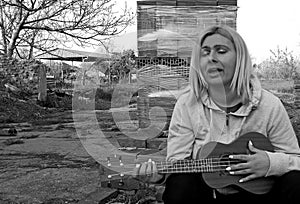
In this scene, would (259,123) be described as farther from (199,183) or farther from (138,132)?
(138,132)

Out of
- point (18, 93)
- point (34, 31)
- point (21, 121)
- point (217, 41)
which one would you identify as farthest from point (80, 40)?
point (217, 41)

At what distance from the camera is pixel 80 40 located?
1424cm

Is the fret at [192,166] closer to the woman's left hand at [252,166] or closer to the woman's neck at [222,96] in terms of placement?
the woman's left hand at [252,166]

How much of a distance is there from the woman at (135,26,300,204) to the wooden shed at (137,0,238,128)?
127cm

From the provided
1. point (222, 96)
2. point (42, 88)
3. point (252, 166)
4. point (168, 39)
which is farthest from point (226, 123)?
point (42, 88)

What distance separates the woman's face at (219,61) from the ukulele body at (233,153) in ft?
Result: 0.94

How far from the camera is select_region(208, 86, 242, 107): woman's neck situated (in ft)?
6.86

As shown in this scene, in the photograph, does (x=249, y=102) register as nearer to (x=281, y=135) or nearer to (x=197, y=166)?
(x=281, y=135)

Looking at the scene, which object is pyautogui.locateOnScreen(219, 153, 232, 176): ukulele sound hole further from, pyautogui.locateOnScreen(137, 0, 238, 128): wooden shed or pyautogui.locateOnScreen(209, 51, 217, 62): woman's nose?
pyautogui.locateOnScreen(137, 0, 238, 128): wooden shed

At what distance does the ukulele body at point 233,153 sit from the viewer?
1975 mm

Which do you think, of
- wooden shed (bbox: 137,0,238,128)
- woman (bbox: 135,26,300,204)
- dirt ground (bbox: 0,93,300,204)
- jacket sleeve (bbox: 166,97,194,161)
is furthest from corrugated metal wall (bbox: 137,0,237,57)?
jacket sleeve (bbox: 166,97,194,161)

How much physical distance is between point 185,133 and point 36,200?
4.67ft

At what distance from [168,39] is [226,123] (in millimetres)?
1514

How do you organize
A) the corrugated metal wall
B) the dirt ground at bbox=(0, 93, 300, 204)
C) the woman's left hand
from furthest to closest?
the corrugated metal wall < the dirt ground at bbox=(0, 93, 300, 204) < the woman's left hand
